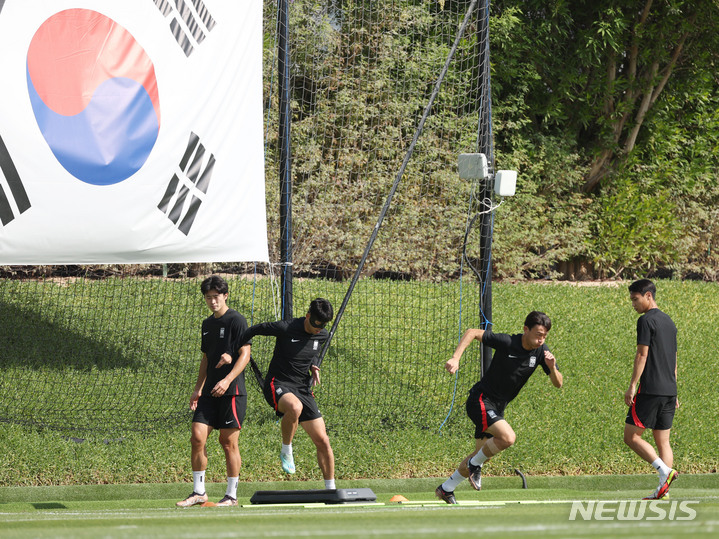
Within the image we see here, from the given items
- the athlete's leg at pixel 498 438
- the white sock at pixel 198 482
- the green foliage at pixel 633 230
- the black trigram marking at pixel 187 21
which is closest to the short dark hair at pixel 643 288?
the athlete's leg at pixel 498 438

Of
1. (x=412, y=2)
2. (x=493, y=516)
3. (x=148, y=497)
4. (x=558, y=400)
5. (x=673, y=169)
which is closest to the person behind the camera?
(x=493, y=516)

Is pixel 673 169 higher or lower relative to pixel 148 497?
higher

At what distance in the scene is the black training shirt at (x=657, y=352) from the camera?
719 cm

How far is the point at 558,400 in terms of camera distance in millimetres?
10078

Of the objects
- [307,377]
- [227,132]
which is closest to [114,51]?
[227,132]

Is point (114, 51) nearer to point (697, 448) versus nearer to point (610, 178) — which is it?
point (697, 448)

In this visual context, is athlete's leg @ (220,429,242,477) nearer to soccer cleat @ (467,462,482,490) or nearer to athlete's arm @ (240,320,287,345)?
athlete's arm @ (240,320,287,345)

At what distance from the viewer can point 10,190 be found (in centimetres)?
759

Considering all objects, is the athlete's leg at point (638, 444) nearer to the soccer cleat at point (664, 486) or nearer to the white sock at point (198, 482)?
the soccer cleat at point (664, 486)

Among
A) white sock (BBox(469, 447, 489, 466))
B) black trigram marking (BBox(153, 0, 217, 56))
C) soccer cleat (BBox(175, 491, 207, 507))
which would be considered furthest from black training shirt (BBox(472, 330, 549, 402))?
black trigram marking (BBox(153, 0, 217, 56))

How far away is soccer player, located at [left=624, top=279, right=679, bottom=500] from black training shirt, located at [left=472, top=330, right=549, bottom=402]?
35.9 inches

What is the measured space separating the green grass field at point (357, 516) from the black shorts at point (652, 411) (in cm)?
78

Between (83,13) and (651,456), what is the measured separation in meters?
6.80

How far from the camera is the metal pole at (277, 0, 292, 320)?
28.4ft
